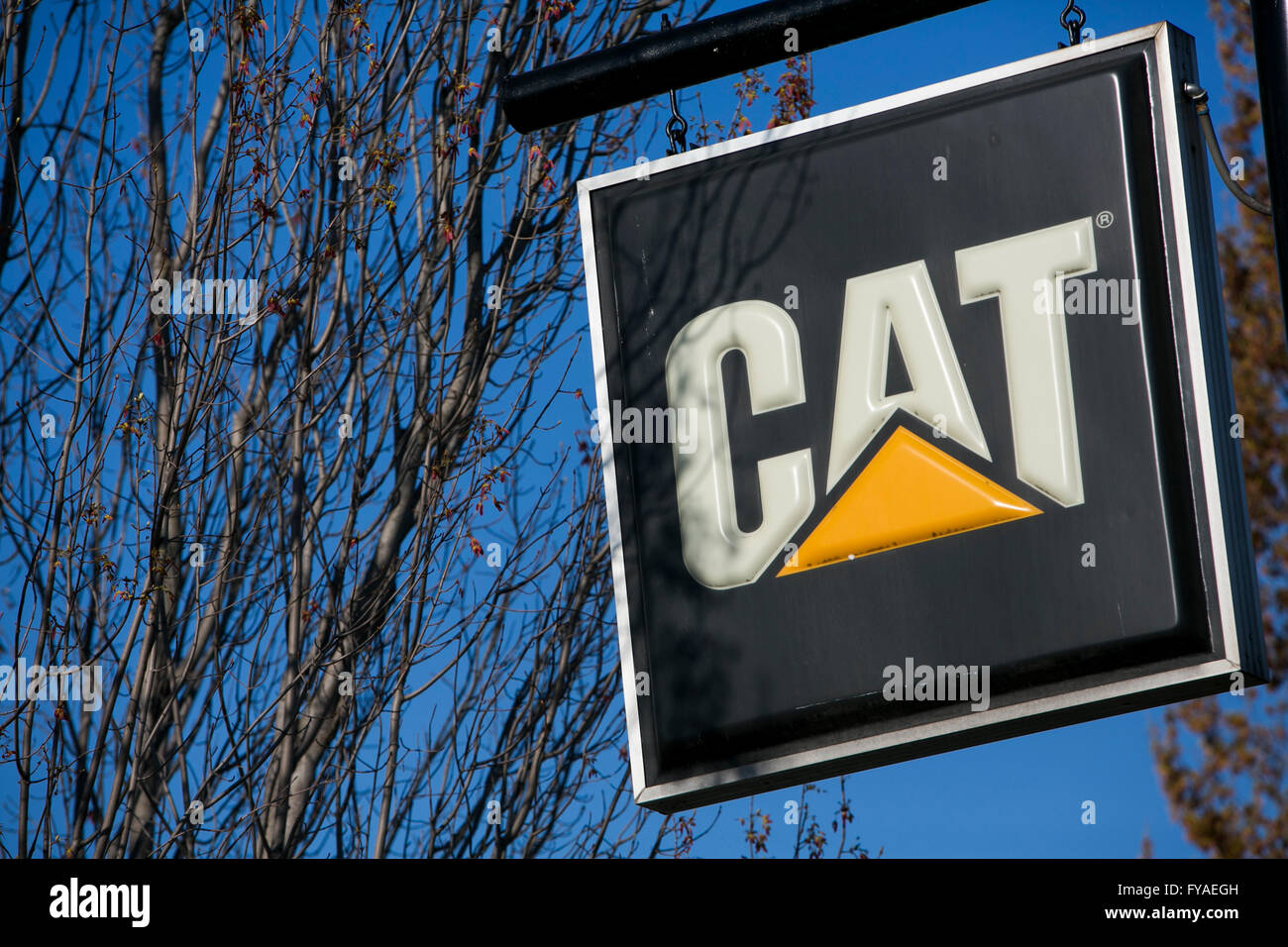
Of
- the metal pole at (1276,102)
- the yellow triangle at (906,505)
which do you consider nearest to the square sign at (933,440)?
the yellow triangle at (906,505)

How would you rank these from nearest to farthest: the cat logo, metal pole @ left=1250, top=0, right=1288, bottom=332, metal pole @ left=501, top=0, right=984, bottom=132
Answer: metal pole @ left=1250, top=0, right=1288, bottom=332 → the cat logo → metal pole @ left=501, top=0, right=984, bottom=132

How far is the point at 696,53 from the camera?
3.13 metres

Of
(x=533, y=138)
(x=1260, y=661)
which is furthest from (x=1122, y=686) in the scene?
(x=533, y=138)

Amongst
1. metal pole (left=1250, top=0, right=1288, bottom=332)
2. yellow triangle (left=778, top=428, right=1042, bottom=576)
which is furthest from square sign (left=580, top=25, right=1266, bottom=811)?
metal pole (left=1250, top=0, right=1288, bottom=332)

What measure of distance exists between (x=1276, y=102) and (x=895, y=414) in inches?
35.2

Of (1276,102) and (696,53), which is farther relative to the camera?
(696,53)

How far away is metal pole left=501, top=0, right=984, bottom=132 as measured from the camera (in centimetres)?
300

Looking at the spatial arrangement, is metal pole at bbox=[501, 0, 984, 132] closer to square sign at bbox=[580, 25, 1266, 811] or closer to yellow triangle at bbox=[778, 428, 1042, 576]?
square sign at bbox=[580, 25, 1266, 811]

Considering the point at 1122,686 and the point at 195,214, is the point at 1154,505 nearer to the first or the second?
the point at 1122,686

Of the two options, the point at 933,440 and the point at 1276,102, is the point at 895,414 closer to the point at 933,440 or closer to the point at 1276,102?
the point at 933,440

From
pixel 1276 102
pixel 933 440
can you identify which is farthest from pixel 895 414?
pixel 1276 102
